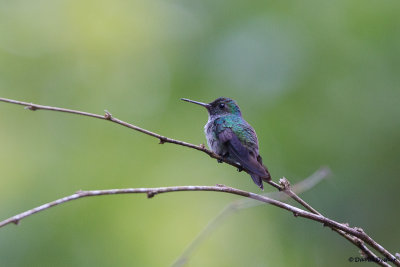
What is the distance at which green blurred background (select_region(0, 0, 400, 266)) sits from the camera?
5719 millimetres

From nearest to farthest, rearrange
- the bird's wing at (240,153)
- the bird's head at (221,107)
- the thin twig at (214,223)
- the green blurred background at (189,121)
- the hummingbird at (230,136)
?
1. the thin twig at (214,223)
2. the bird's wing at (240,153)
3. the hummingbird at (230,136)
4. the green blurred background at (189,121)
5. the bird's head at (221,107)

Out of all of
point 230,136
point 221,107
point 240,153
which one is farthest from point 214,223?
point 221,107

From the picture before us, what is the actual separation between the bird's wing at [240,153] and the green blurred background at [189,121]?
1.17 metres

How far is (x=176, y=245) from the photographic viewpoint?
5.73 meters

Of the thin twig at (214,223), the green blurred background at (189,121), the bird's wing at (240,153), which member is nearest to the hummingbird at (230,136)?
the bird's wing at (240,153)

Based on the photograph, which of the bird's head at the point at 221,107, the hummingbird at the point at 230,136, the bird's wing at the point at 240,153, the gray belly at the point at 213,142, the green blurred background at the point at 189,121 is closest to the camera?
the bird's wing at the point at 240,153

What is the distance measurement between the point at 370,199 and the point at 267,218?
4.79 feet

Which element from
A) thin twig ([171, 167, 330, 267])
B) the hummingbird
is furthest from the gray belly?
thin twig ([171, 167, 330, 267])

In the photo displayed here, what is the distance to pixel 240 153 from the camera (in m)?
4.90

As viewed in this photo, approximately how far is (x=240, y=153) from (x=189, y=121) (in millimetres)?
2054

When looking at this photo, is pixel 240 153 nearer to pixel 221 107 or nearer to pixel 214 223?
pixel 221 107

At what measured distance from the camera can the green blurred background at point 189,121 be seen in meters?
5.72

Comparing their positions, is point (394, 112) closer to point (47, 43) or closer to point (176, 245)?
point (176, 245)

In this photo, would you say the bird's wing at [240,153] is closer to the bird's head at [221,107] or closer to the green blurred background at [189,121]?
the bird's head at [221,107]
